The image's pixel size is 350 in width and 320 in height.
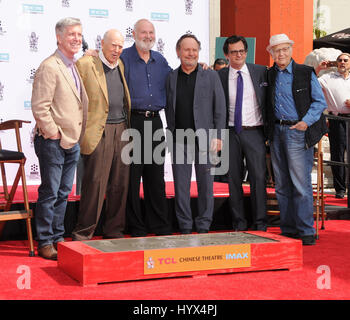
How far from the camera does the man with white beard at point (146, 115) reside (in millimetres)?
4184

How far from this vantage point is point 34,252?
3.88m

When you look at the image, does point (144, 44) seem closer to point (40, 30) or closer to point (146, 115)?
point (146, 115)

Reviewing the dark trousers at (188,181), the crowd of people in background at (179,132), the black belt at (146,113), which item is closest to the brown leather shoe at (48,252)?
the crowd of people in background at (179,132)

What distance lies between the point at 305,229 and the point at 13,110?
3.07 meters

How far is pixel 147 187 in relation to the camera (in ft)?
14.3

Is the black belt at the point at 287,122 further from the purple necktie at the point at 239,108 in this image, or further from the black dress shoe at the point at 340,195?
the black dress shoe at the point at 340,195

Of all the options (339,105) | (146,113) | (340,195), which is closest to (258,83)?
(146,113)

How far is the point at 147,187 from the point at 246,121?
933 mm

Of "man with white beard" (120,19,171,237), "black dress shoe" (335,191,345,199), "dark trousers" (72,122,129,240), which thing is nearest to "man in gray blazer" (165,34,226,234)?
"man with white beard" (120,19,171,237)

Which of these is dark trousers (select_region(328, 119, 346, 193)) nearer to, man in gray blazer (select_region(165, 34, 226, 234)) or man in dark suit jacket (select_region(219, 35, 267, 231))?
man in dark suit jacket (select_region(219, 35, 267, 231))

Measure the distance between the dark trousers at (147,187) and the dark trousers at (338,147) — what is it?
340cm

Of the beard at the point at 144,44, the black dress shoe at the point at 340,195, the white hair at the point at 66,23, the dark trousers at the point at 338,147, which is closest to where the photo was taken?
the white hair at the point at 66,23

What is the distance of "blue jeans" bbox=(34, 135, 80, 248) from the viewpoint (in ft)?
12.2

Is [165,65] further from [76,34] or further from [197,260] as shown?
[197,260]
